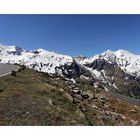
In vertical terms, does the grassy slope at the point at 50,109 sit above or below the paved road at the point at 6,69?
below

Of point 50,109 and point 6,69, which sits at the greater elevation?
point 6,69

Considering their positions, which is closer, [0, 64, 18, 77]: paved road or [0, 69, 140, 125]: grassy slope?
[0, 69, 140, 125]: grassy slope

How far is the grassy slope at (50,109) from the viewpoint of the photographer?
73.2ft

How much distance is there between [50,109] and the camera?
2369cm

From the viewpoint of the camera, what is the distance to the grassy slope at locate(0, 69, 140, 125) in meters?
22.3

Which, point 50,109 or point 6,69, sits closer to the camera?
point 50,109

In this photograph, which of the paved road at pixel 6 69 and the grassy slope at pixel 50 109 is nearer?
the grassy slope at pixel 50 109

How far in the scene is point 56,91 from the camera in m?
29.0

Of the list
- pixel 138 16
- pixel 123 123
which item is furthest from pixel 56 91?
pixel 138 16

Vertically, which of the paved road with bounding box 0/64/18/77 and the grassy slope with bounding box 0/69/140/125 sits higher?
the paved road with bounding box 0/64/18/77
